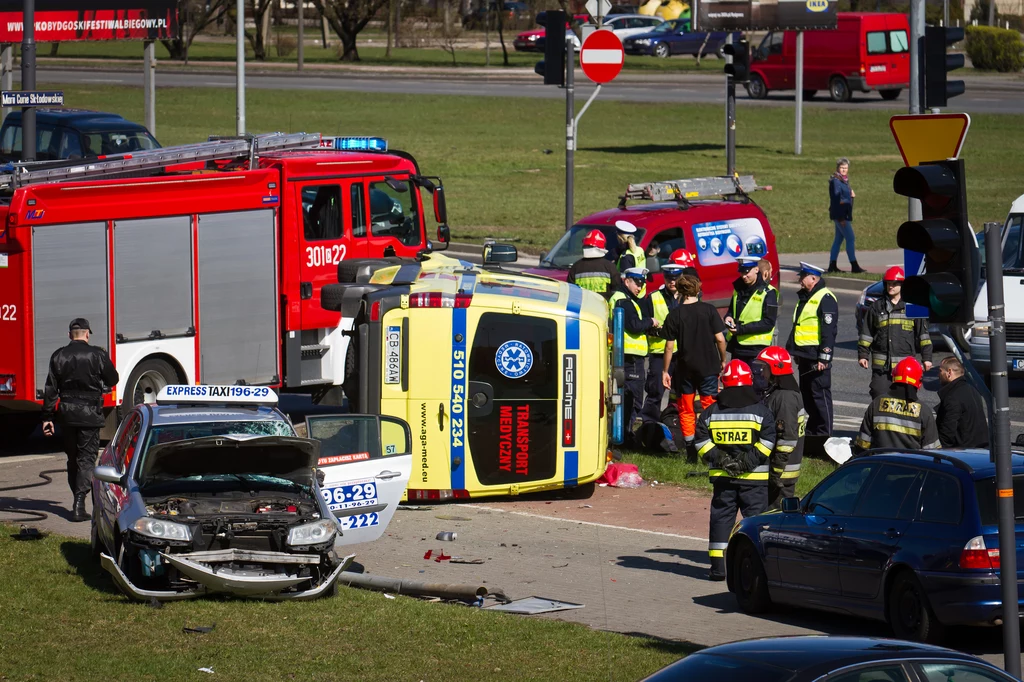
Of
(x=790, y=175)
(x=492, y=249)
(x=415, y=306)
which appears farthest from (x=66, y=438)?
(x=790, y=175)

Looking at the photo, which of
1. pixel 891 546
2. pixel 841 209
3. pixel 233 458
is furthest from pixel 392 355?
pixel 841 209

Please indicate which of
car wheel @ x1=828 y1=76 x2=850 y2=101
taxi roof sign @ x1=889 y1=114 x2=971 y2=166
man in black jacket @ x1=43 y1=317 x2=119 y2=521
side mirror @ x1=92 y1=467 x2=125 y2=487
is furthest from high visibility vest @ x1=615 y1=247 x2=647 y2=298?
car wheel @ x1=828 y1=76 x2=850 y2=101

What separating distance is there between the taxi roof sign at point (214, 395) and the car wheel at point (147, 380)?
4439 mm

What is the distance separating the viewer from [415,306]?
1426 cm

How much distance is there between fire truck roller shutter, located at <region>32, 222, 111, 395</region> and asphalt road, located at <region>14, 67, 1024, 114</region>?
130ft

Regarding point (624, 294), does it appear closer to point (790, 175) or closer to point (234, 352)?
point (234, 352)

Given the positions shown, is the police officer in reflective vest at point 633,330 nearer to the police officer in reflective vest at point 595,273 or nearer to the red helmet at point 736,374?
the police officer in reflective vest at point 595,273

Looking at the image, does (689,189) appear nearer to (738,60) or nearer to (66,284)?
(738,60)

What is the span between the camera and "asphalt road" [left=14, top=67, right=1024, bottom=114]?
181 ft

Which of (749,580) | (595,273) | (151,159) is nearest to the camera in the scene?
(749,580)

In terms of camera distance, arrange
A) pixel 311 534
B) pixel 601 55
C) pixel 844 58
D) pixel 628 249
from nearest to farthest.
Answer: pixel 311 534, pixel 628 249, pixel 601 55, pixel 844 58

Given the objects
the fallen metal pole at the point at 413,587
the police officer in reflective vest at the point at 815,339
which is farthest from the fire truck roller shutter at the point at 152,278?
the police officer in reflective vest at the point at 815,339

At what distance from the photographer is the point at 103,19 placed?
3145 centimetres

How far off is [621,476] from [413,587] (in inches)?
174
